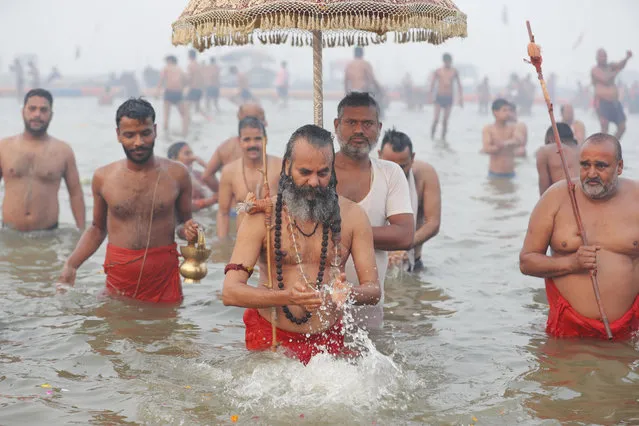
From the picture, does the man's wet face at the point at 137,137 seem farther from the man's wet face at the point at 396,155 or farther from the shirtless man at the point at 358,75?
the shirtless man at the point at 358,75

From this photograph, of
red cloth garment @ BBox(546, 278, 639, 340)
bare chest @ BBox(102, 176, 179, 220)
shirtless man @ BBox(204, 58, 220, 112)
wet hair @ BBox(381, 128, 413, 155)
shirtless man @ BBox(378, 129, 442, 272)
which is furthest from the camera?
shirtless man @ BBox(204, 58, 220, 112)

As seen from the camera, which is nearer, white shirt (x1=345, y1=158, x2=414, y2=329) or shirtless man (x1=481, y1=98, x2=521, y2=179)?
white shirt (x1=345, y1=158, x2=414, y2=329)

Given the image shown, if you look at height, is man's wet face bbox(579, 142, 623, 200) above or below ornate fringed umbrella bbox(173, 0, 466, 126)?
below

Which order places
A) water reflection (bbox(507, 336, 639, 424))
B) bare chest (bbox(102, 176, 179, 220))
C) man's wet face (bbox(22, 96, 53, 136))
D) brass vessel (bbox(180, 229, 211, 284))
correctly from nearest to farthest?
water reflection (bbox(507, 336, 639, 424)) → brass vessel (bbox(180, 229, 211, 284)) → bare chest (bbox(102, 176, 179, 220)) → man's wet face (bbox(22, 96, 53, 136))

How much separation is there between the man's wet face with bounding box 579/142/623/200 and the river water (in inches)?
37.5

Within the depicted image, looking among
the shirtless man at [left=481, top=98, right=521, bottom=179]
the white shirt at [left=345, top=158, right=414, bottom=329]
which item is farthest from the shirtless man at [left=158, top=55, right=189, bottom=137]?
the white shirt at [left=345, top=158, right=414, bottom=329]

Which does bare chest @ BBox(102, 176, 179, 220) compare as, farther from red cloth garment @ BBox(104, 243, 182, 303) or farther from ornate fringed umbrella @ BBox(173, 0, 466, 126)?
ornate fringed umbrella @ BBox(173, 0, 466, 126)

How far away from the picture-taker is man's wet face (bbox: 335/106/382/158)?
16.7 feet

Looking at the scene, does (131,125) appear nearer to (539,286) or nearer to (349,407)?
(349,407)

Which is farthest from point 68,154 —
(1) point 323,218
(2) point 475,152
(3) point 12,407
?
(2) point 475,152

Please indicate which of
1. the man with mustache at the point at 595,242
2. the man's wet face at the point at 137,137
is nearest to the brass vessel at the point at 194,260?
the man's wet face at the point at 137,137

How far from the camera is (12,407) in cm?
477

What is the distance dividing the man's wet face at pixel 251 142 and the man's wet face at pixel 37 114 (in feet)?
6.11

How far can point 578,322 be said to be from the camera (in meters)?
5.52
